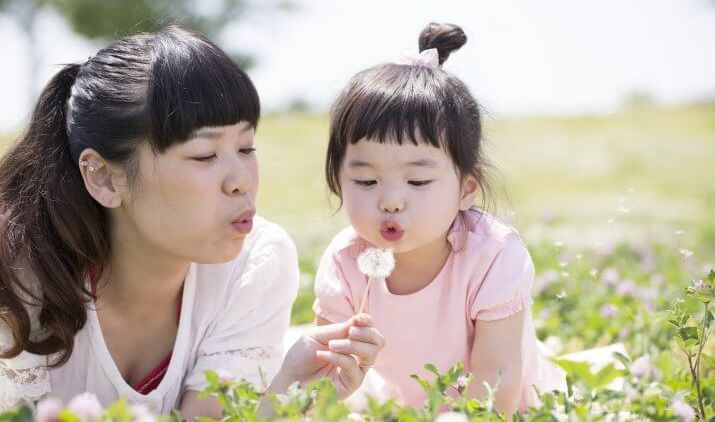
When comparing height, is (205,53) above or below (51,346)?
above


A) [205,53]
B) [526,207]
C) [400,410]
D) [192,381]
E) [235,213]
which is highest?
[205,53]

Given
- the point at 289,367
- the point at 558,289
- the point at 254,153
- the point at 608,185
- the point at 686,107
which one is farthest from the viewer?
the point at 686,107

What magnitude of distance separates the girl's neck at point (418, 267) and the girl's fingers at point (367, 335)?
0.57m

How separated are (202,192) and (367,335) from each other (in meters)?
0.58

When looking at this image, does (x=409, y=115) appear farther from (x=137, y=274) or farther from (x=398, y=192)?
(x=137, y=274)

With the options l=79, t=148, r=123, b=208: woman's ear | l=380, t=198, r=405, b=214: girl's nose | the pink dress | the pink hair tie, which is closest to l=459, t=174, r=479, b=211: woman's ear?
the pink dress

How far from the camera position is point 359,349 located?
2066mm

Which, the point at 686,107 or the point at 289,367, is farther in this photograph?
the point at 686,107

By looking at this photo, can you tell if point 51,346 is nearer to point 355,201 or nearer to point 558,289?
point 355,201

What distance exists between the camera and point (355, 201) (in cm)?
235

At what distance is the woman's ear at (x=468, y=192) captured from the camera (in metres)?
2.48

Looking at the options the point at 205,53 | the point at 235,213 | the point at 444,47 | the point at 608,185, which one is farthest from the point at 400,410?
the point at 608,185

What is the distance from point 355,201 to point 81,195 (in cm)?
80

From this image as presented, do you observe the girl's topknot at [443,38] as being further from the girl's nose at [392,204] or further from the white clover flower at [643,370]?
the white clover flower at [643,370]
